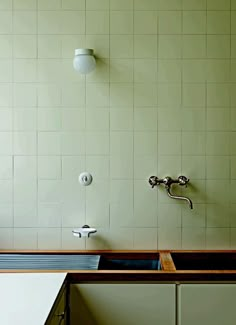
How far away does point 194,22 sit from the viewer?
8.52 feet

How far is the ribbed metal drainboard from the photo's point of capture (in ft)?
7.46

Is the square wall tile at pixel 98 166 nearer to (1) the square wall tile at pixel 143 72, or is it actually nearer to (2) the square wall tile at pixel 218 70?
(1) the square wall tile at pixel 143 72

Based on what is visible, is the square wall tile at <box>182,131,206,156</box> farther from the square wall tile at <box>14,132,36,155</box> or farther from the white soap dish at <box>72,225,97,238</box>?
the square wall tile at <box>14,132,36,155</box>

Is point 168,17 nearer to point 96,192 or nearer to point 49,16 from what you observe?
point 49,16

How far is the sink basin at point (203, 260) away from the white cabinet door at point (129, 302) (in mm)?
457

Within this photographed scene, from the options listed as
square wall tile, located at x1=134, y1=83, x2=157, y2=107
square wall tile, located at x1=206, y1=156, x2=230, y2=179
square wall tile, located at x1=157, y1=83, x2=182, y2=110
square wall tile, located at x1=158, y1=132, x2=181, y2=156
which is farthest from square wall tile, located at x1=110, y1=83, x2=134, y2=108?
square wall tile, located at x1=206, y1=156, x2=230, y2=179

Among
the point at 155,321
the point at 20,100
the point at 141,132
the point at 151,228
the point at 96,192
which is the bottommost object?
the point at 155,321

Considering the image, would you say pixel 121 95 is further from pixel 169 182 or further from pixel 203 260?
pixel 203 260

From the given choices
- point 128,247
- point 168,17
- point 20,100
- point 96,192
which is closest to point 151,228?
point 128,247

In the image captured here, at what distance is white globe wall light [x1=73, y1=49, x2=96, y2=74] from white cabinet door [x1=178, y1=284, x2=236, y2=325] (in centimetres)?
140

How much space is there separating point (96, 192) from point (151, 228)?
1.40 ft

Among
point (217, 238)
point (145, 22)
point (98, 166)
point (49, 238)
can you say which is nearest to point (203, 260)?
point (217, 238)

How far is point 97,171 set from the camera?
2629mm

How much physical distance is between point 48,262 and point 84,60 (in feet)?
4.07
